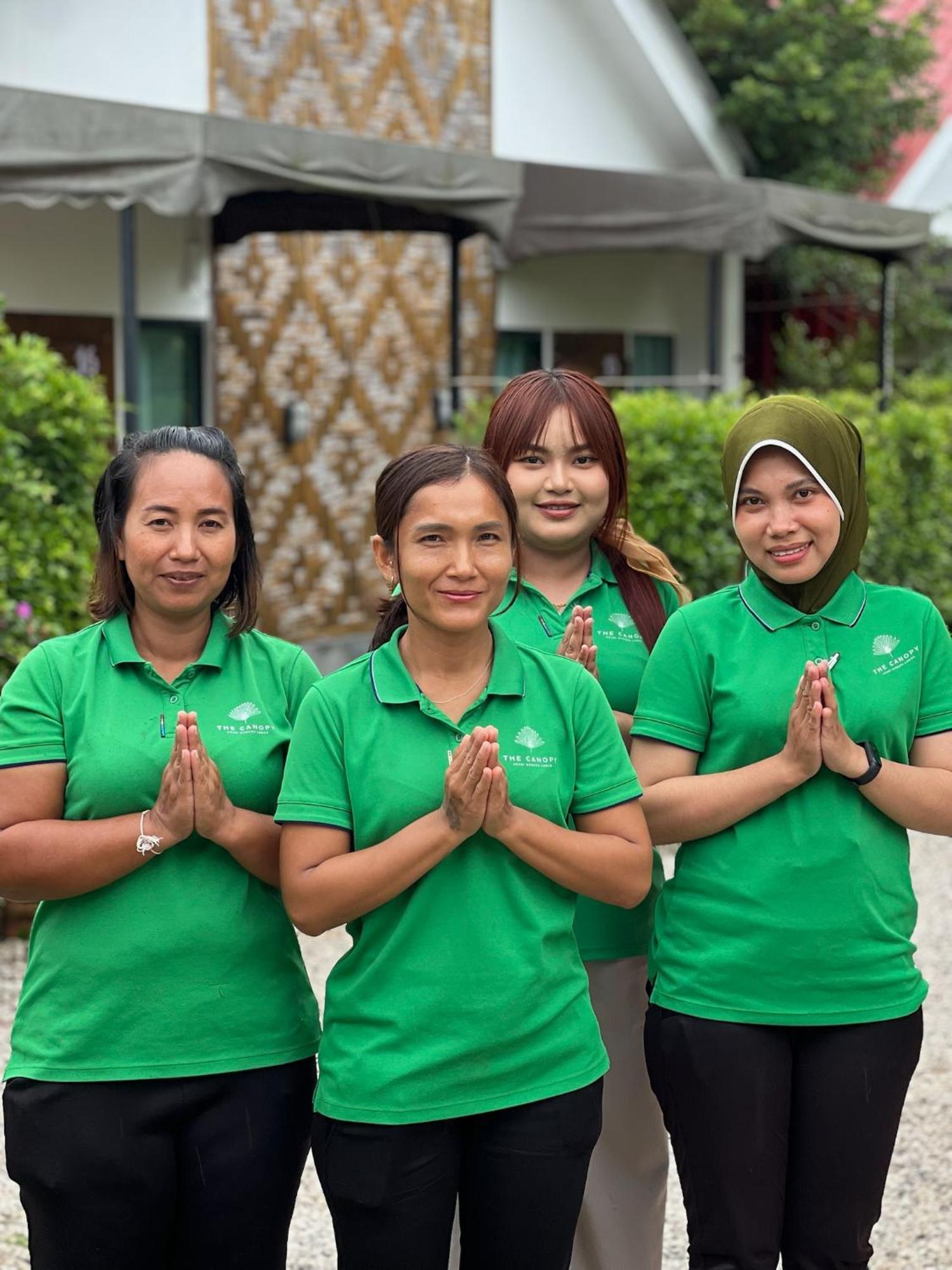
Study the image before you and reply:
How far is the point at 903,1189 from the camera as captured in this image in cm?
465

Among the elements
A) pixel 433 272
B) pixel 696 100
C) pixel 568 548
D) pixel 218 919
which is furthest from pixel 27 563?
pixel 696 100

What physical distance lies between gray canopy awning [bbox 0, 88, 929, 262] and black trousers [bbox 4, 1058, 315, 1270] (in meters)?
5.31

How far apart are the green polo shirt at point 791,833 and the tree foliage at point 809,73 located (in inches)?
480

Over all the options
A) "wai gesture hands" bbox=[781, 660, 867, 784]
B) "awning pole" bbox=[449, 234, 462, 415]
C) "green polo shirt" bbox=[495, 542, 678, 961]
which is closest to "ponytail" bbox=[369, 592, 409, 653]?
"green polo shirt" bbox=[495, 542, 678, 961]

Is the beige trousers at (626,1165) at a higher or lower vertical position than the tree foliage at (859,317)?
lower

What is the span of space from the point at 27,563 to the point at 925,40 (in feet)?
37.1

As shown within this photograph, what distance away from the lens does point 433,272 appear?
41.1ft

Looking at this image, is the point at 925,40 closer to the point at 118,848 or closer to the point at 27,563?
the point at 27,563

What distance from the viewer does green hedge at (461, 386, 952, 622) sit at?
8.79 meters

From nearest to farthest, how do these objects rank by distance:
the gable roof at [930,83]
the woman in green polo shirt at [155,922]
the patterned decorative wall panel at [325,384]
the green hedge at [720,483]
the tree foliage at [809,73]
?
1. the woman in green polo shirt at [155,922]
2. the green hedge at [720,483]
3. the patterned decorative wall panel at [325,384]
4. the tree foliage at [809,73]
5. the gable roof at [930,83]

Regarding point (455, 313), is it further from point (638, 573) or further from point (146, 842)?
point (146, 842)

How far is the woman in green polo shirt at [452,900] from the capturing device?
8.04 feet

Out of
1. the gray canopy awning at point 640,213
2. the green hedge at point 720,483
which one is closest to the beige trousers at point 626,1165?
the green hedge at point 720,483

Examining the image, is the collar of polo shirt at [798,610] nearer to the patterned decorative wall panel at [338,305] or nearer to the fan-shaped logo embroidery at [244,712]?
the fan-shaped logo embroidery at [244,712]
